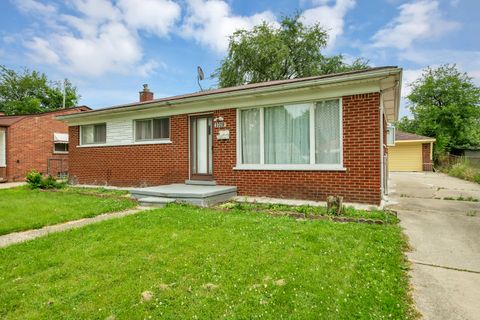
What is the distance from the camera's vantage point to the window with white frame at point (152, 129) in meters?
9.43

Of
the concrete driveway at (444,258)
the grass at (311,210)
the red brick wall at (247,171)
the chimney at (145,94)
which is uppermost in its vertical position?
the chimney at (145,94)

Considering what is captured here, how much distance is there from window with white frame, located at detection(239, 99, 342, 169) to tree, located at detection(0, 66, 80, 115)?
35.6 m

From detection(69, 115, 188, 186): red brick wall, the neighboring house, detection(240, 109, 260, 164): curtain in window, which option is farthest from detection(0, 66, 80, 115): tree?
the neighboring house

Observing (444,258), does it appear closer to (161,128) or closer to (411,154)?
(161,128)

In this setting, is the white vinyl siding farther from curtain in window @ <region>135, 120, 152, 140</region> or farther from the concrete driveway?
the concrete driveway

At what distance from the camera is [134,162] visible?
1000cm

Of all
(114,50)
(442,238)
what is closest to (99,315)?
(442,238)

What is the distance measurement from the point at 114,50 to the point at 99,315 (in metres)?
20.8

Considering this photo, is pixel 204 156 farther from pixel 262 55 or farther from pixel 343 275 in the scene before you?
pixel 262 55

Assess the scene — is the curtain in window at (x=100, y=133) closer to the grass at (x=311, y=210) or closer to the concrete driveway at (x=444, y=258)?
the grass at (x=311, y=210)

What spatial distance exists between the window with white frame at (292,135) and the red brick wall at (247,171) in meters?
0.23

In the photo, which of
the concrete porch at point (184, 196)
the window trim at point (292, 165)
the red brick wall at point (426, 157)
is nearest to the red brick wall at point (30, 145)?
the concrete porch at point (184, 196)

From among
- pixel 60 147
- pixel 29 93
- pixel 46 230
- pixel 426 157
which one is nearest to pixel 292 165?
pixel 46 230

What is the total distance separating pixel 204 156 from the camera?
8.76 metres
